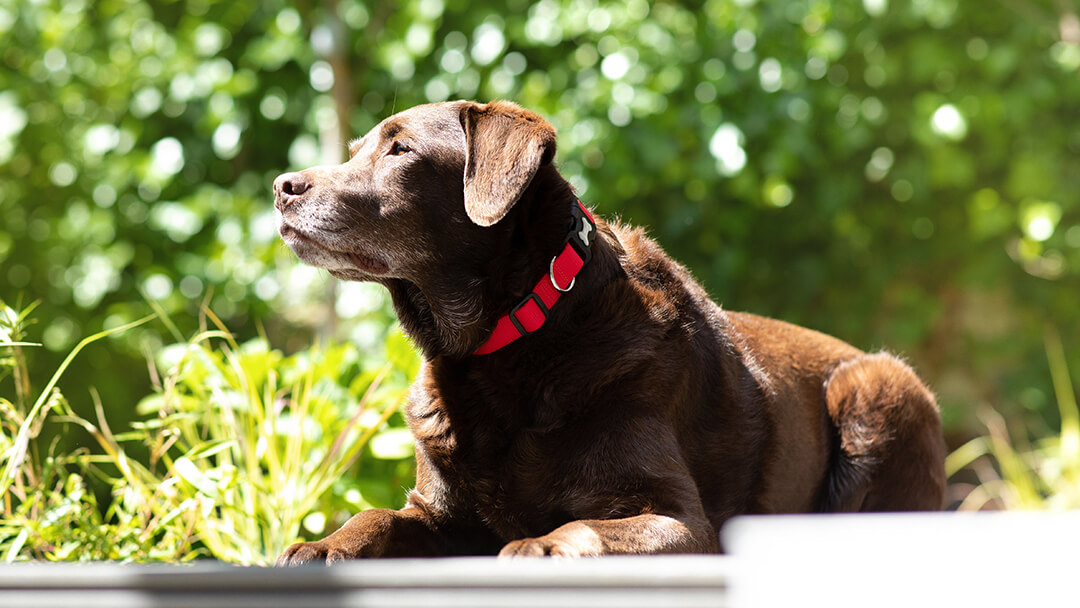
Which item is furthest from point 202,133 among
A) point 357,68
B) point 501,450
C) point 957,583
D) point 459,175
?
point 957,583

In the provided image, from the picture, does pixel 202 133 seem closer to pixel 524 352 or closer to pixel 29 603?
pixel 524 352

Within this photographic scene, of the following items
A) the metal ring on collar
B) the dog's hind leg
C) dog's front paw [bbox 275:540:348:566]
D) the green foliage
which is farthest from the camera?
the dog's hind leg

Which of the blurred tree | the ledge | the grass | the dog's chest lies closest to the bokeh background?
the blurred tree

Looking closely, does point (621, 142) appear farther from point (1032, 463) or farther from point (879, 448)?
point (1032, 463)

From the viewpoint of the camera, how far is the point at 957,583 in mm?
977

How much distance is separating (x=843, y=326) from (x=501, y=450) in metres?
3.47

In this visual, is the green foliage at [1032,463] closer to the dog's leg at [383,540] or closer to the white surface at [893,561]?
the dog's leg at [383,540]

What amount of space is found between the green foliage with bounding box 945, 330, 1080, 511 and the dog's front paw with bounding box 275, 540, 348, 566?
1.64 metres

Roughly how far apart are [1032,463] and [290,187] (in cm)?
348

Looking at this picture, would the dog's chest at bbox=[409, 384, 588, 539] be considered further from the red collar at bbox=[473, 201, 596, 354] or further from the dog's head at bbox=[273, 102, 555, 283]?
the dog's head at bbox=[273, 102, 555, 283]

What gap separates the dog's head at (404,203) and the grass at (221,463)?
45cm

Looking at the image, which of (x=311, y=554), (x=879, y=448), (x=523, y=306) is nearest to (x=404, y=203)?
(x=523, y=306)

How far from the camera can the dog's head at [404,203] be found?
2.06 meters

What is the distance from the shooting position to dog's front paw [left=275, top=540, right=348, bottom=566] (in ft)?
5.57
